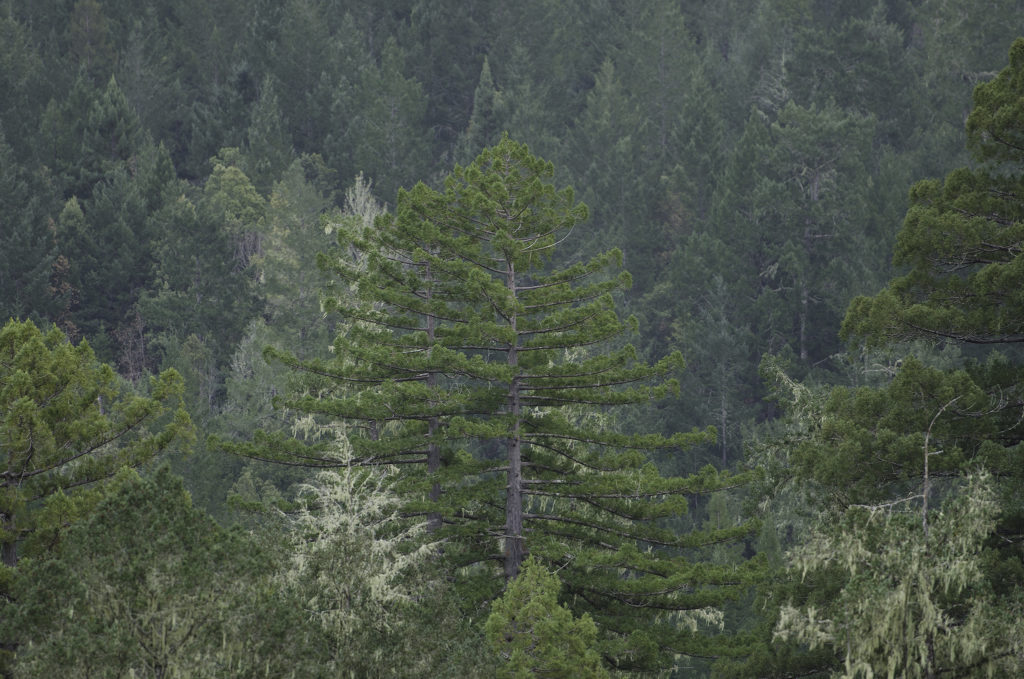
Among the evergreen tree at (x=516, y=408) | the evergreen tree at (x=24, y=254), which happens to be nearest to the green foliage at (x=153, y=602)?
the evergreen tree at (x=516, y=408)

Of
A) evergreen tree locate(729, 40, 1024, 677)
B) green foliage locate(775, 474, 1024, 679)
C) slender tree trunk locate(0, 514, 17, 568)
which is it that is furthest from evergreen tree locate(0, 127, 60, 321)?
→ green foliage locate(775, 474, 1024, 679)

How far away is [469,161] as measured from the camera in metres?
69.1

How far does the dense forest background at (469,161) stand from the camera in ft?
182

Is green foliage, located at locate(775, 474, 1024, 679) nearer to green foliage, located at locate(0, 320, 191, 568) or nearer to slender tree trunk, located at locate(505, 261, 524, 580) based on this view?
slender tree trunk, located at locate(505, 261, 524, 580)

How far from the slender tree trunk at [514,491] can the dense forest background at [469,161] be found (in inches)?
597

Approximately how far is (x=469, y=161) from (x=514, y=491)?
47.8 meters

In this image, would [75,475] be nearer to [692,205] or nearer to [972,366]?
[972,366]

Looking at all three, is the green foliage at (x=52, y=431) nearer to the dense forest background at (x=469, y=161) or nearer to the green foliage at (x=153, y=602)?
the green foliage at (x=153, y=602)

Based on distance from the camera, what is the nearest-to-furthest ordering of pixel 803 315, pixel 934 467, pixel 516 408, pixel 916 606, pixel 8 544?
pixel 916 606, pixel 934 467, pixel 8 544, pixel 516 408, pixel 803 315

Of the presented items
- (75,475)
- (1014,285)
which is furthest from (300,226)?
(1014,285)

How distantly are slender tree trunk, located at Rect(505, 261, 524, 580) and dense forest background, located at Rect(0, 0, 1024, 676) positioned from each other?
49.7ft

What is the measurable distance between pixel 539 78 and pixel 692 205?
22672mm

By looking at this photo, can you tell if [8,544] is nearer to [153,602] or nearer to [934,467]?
[153,602]

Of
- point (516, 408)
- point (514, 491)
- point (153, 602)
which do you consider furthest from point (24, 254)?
point (153, 602)
